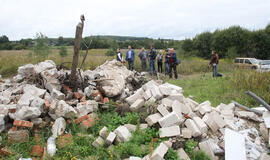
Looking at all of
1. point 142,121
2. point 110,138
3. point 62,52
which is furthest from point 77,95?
point 62,52

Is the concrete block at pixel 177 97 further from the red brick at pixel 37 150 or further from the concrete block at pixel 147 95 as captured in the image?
the red brick at pixel 37 150

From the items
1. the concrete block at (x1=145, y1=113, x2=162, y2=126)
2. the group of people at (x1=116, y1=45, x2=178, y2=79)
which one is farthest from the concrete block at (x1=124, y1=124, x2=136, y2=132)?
the group of people at (x1=116, y1=45, x2=178, y2=79)

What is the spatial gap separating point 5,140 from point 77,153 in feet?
4.71

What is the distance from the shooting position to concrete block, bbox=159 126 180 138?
11.3 ft

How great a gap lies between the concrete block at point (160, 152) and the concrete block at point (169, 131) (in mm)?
295

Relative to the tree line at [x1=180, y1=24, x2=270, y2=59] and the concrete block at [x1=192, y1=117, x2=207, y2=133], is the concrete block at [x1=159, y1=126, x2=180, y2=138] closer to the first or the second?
the concrete block at [x1=192, y1=117, x2=207, y2=133]

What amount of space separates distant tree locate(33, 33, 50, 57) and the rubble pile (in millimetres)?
10881

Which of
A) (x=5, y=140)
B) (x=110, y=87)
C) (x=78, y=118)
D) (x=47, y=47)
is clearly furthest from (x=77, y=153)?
(x=47, y=47)

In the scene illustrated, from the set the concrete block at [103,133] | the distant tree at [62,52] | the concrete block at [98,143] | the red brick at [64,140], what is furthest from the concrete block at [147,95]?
the distant tree at [62,52]

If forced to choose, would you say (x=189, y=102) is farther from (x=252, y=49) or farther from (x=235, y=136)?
(x=252, y=49)

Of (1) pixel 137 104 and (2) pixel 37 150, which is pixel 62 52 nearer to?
(1) pixel 137 104

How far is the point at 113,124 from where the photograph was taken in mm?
3906

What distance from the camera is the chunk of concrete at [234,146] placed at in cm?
325

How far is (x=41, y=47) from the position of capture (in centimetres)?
1498
